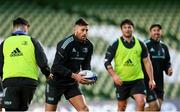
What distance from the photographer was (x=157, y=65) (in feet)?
37.5

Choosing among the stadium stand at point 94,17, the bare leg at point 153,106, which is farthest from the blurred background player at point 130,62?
the stadium stand at point 94,17

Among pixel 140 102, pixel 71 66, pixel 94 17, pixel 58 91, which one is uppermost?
pixel 94 17

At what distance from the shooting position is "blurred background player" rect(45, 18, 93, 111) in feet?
29.8

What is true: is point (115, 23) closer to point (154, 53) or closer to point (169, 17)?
point (169, 17)

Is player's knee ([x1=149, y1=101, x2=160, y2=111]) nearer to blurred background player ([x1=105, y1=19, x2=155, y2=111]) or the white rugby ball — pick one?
blurred background player ([x1=105, y1=19, x2=155, y2=111])

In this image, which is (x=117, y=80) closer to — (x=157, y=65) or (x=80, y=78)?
(x=80, y=78)

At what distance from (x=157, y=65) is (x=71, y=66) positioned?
8.85 ft

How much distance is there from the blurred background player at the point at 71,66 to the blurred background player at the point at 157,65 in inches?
91.8

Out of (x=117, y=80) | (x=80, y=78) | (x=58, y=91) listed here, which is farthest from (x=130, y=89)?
(x=80, y=78)

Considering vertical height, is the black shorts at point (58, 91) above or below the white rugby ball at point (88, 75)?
below

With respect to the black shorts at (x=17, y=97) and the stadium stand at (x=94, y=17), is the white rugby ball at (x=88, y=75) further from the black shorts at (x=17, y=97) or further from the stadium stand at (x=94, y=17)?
the stadium stand at (x=94, y=17)

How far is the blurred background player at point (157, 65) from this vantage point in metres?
11.2

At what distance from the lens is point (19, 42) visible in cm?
811

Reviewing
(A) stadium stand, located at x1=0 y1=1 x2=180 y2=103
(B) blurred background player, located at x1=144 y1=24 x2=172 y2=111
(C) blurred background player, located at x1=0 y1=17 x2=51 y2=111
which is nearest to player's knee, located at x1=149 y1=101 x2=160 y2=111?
(B) blurred background player, located at x1=144 y1=24 x2=172 y2=111
